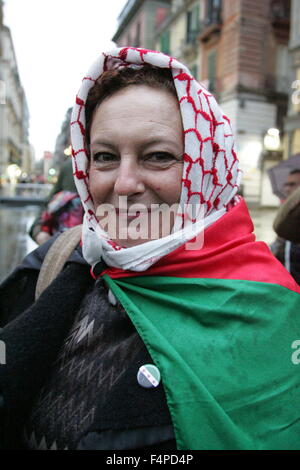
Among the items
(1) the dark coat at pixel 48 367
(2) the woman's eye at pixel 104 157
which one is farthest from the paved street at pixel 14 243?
(2) the woman's eye at pixel 104 157

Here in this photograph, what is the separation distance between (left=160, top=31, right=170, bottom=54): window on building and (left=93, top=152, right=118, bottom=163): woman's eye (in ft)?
87.7

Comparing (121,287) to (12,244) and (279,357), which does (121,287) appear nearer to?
(279,357)

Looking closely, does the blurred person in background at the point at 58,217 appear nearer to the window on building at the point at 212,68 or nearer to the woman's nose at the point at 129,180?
the woman's nose at the point at 129,180

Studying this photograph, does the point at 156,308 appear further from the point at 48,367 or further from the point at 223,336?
the point at 48,367

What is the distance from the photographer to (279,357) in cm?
114

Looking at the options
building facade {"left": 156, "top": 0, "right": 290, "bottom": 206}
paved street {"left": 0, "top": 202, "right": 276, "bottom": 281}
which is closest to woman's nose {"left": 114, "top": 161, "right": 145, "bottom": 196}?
paved street {"left": 0, "top": 202, "right": 276, "bottom": 281}

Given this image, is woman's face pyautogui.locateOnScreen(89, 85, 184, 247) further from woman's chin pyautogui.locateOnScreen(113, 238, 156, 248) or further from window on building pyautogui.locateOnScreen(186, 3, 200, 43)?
window on building pyautogui.locateOnScreen(186, 3, 200, 43)

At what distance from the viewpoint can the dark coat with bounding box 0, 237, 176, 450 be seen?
1036 millimetres

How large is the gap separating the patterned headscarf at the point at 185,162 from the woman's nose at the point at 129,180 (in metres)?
0.15

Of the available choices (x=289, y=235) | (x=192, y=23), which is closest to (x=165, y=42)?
(x=192, y=23)

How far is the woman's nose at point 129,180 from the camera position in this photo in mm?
1258

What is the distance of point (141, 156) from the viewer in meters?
1.27

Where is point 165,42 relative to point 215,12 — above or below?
above

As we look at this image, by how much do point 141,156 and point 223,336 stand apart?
624 mm
